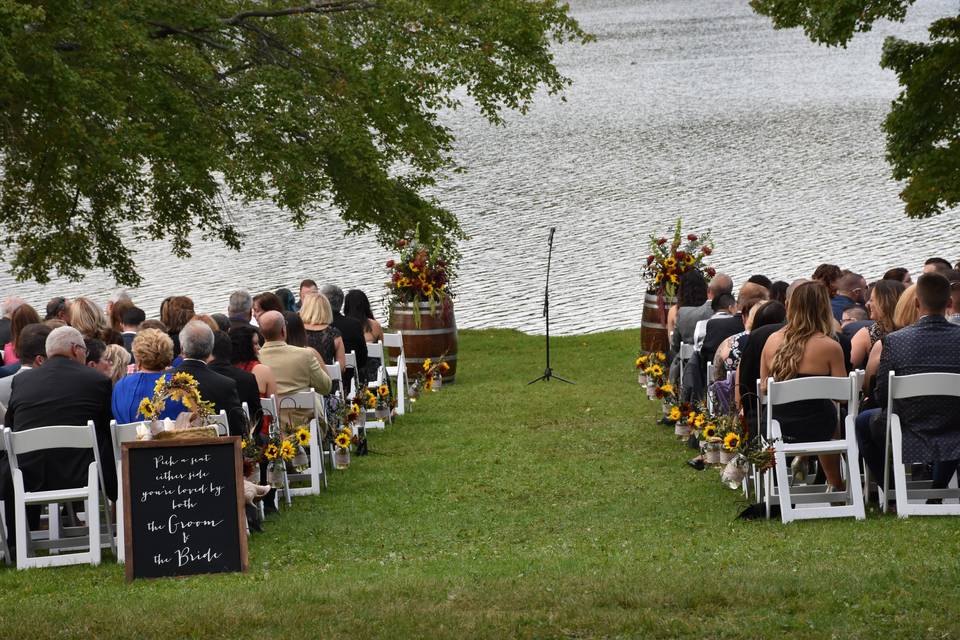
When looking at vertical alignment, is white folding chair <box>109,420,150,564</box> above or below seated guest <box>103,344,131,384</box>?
below

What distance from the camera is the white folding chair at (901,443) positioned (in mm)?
8000

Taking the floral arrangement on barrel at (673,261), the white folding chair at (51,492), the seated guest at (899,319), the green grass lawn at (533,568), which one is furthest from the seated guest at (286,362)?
the floral arrangement on barrel at (673,261)

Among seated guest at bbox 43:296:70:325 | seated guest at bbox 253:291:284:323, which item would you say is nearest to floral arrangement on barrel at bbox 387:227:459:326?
seated guest at bbox 253:291:284:323

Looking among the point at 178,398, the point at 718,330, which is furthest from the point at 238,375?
the point at 718,330

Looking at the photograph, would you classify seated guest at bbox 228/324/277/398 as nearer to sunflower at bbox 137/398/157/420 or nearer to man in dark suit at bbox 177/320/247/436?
man in dark suit at bbox 177/320/247/436

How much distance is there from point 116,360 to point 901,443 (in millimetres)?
5390

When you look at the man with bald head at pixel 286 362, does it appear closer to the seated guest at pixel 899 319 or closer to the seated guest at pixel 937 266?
the seated guest at pixel 899 319

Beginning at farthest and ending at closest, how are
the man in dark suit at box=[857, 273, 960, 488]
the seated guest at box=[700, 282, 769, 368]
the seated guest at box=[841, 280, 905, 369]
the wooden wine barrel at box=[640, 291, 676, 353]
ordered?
the wooden wine barrel at box=[640, 291, 676, 353], the seated guest at box=[700, 282, 769, 368], the seated guest at box=[841, 280, 905, 369], the man in dark suit at box=[857, 273, 960, 488]

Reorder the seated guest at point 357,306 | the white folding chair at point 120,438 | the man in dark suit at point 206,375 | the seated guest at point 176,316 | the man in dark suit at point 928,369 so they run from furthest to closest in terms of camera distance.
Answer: the seated guest at point 357,306 < the seated guest at point 176,316 < the man in dark suit at point 206,375 < the man in dark suit at point 928,369 < the white folding chair at point 120,438

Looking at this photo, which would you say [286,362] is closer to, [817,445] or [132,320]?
[132,320]

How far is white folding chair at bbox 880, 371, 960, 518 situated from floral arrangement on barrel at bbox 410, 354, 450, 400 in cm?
807

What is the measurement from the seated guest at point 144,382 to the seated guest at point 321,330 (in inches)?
154

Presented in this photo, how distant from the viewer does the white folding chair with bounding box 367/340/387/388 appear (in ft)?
46.8

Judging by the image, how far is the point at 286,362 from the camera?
10.6 meters
